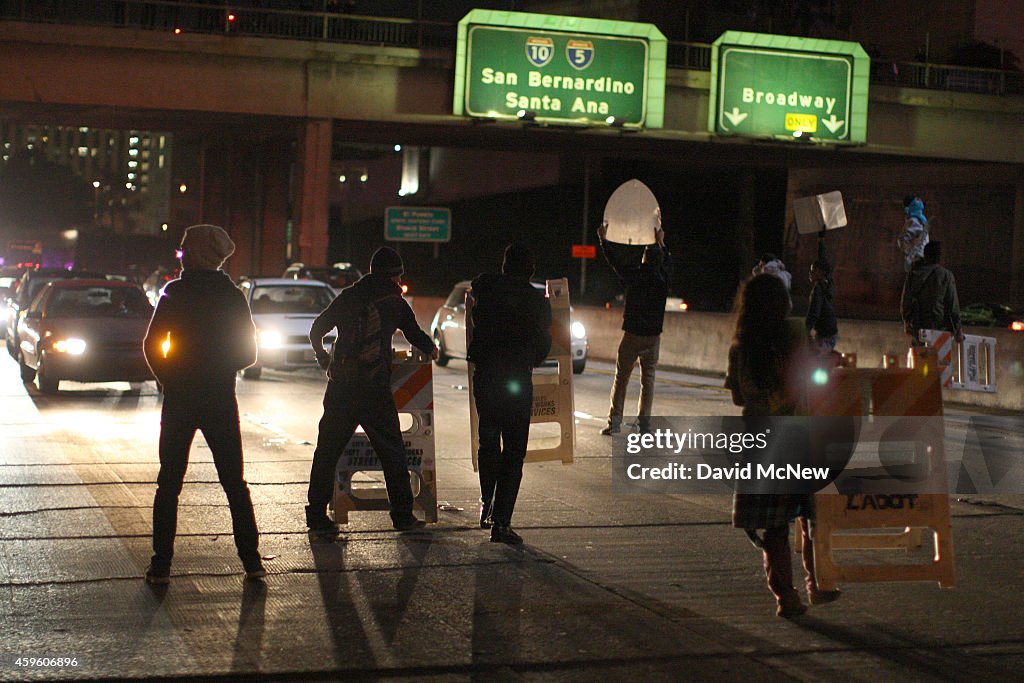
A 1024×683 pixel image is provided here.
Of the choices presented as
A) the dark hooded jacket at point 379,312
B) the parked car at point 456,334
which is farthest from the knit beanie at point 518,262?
the parked car at point 456,334

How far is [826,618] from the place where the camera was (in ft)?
23.2

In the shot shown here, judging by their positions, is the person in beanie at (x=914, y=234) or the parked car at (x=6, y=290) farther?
the parked car at (x=6, y=290)

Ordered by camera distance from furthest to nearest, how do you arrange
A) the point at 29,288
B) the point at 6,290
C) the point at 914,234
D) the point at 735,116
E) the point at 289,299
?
the point at 735,116 < the point at 6,290 < the point at 29,288 < the point at 289,299 < the point at 914,234

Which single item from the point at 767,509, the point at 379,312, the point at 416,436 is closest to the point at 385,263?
the point at 379,312

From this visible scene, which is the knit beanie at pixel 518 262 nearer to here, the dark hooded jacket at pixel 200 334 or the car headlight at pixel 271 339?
the dark hooded jacket at pixel 200 334

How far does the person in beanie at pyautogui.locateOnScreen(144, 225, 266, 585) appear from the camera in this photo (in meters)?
7.36

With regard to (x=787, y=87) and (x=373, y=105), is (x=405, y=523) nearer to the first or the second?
(x=373, y=105)

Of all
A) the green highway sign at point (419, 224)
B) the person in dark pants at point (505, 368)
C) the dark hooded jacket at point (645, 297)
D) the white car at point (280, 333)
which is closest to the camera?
the person in dark pants at point (505, 368)

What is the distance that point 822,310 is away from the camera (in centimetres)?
1548

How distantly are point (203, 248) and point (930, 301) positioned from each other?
10241mm

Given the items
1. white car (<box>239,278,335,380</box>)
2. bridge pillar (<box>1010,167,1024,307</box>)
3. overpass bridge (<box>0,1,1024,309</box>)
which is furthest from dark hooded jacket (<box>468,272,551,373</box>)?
bridge pillar (<box>1010,167,1024,307</box>)

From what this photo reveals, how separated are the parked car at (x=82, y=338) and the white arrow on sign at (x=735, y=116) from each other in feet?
76.3

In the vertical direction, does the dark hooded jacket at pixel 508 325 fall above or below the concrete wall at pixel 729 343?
above

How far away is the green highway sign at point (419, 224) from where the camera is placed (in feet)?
156
